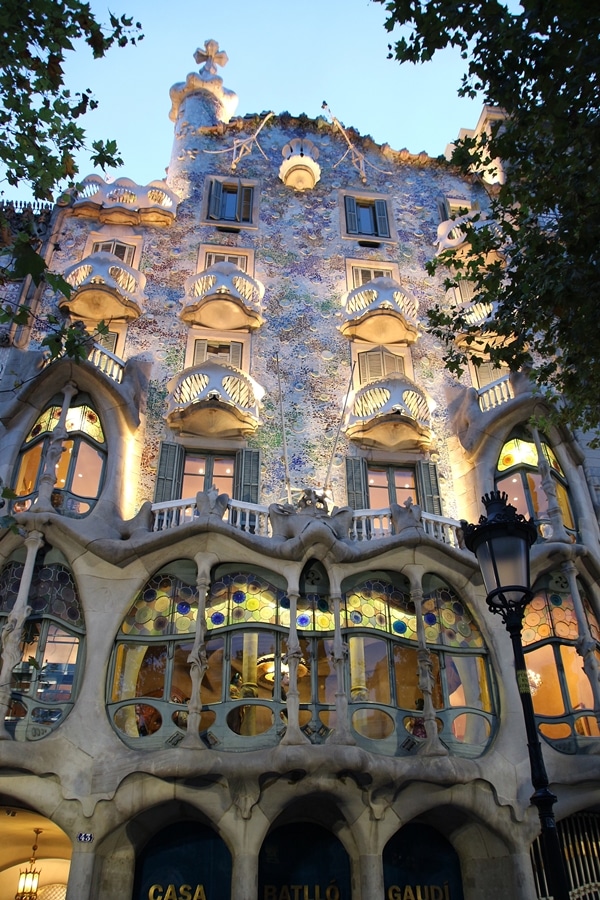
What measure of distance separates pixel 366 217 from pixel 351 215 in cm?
59

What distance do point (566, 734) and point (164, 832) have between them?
748 centimetres

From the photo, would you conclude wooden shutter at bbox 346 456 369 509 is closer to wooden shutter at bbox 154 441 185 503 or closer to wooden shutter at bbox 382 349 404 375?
wooden shutter at bbox 382 349 404 375

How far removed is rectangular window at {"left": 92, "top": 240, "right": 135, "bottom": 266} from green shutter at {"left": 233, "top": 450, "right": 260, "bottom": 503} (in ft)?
22.7

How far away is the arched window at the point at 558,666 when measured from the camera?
47.2ft

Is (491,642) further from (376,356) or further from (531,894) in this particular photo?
(376,356)

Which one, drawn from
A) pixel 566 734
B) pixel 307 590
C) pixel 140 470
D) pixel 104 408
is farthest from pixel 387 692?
pixel 104 408

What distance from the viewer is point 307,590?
14.9 m

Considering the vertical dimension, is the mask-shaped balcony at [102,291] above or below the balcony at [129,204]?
below

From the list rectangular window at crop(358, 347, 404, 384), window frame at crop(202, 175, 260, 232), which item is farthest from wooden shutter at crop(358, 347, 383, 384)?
window frame at crop(202, 175, 260, 232)

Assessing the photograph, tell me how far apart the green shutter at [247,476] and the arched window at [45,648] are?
13.5 ft

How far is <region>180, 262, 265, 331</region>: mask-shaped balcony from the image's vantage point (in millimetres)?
19331

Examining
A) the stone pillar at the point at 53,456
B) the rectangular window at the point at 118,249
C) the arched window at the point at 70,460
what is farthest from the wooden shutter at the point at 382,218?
the stone pillar at the point at 53,456

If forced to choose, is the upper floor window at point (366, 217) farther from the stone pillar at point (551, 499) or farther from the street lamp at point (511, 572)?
the street lamp at point (511, 572)

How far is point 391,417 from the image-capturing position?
1777 centimetres
